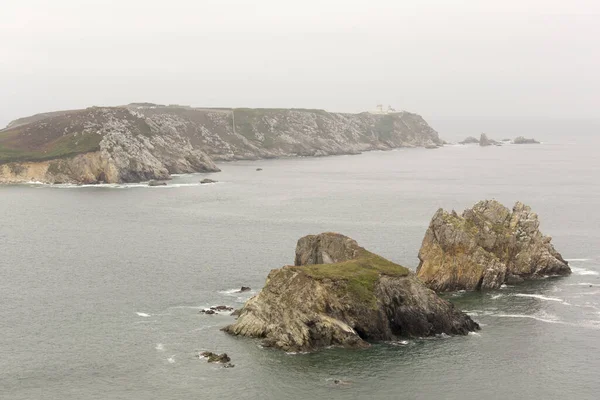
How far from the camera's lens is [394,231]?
145125mm

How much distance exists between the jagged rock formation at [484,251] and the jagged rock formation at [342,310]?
53.5ft

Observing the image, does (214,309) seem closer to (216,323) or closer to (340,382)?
(216,323)

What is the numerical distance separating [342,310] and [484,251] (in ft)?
108

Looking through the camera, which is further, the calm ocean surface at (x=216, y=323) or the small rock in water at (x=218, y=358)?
the small rock in water at (x=218, y=358)

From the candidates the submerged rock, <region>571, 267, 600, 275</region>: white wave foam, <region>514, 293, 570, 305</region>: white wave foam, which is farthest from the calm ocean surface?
the submerged rock

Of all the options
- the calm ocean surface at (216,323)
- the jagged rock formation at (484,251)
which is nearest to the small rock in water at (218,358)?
the calm ocean surface at (216,323)

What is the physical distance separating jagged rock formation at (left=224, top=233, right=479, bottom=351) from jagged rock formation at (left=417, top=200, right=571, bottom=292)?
16.3m

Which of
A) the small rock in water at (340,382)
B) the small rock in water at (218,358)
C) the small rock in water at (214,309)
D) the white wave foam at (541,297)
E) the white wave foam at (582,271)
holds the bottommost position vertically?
the small rock in water at (340,382)

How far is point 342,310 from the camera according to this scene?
80188mm

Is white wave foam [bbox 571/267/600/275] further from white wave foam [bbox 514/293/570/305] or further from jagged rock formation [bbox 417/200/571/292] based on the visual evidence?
white wave foam [bbox 514/293/570/305]

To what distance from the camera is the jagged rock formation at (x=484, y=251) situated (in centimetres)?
10181

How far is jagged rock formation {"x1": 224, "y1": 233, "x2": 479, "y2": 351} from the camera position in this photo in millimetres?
78062

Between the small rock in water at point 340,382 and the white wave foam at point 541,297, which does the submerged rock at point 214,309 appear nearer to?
the small rock in water at point 340,382

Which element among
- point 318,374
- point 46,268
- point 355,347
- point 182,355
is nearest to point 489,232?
point 355,347
